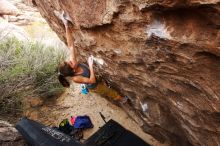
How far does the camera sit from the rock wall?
2410 mm

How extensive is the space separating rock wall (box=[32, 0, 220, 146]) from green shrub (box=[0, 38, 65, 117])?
3002 mm

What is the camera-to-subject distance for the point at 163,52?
287cm

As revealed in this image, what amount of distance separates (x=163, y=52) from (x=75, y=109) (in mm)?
4552

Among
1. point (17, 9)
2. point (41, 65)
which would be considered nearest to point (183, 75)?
point (41, 65)

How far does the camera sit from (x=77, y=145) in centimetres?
441

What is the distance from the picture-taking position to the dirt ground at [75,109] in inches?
256

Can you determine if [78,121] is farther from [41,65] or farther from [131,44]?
[131,44]

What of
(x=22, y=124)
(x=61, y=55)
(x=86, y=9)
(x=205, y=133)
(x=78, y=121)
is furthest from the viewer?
(x=61, y=55)

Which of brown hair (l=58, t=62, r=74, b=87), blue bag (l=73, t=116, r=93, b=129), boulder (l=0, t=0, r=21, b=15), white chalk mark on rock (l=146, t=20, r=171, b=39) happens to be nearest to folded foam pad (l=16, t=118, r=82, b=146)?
brown hair (l=58, t=62, r=74, b=87)

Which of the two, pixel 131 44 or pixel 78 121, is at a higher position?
pixel 131 44

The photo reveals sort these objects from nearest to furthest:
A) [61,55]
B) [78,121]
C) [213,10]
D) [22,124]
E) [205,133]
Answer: [213,10]
[205,133]
[22,124]
[78,121]
[61,55]

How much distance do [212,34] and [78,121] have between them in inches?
177

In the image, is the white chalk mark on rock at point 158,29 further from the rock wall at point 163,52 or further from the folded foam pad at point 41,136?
the folded foam pad at point 41,136

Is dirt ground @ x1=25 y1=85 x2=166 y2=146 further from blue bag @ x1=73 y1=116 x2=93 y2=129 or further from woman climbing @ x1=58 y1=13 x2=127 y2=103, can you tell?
woman climbing @ x1=58 y1=13 x2=127 y2=103
